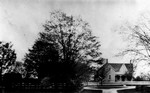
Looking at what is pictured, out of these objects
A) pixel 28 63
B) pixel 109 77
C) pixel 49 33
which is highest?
pixel 49 33

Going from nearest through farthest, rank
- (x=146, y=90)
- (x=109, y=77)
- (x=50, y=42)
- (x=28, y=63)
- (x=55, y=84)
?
(x=146, y=90), (x=55, y=84), (x=50, y=42), (x=28, y=63), (x=109, y=77)

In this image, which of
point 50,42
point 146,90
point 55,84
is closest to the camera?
point 146,90

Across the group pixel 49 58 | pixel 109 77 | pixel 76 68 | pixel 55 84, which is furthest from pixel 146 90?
pixel 109 77

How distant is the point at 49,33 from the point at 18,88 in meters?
9.95

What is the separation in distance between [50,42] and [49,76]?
598 cm

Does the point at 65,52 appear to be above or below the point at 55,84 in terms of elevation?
above

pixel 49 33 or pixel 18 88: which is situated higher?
pixel 49 33

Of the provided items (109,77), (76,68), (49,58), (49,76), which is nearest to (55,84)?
(49,76)

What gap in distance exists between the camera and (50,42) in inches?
1383

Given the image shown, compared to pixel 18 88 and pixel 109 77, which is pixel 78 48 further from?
pixel 109 77

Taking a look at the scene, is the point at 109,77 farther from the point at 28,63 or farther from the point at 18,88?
the point at 18,88

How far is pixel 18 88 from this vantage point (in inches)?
1225

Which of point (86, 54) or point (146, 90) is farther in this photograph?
point (86, 54)

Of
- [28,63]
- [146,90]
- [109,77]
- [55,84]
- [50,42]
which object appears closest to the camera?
[146,90]
